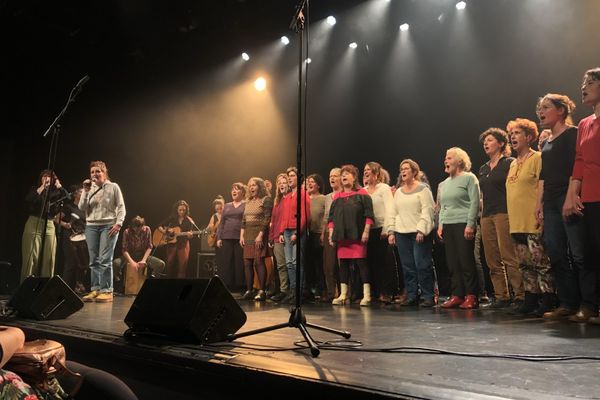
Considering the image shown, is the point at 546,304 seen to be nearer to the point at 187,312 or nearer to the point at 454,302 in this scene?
the point at 454,302

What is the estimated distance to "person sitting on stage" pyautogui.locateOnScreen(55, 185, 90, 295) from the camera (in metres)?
7.09

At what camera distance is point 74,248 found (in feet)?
23.5

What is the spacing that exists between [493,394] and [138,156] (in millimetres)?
8033

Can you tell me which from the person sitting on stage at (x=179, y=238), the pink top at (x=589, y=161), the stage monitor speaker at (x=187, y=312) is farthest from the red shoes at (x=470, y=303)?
the person sitting on stage at (x=179, y=238)

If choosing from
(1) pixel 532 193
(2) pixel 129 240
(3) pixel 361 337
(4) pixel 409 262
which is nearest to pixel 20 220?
(2) pixel 129 240

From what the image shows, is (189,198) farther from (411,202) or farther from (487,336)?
(487,336)

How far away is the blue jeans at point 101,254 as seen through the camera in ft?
17.7

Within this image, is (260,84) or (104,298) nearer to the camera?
(104,298)

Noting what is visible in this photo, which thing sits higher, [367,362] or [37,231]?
[37,231]

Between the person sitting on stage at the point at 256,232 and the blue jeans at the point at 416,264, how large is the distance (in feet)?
5.45

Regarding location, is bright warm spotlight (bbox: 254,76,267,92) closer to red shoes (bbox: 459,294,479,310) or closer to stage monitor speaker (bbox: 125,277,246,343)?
red shoes (bbox: 459,294,479,310)

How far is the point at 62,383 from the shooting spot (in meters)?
1.29

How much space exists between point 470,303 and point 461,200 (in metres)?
0.95

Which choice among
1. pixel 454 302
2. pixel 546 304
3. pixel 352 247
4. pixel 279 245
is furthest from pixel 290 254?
pixel 546 304
